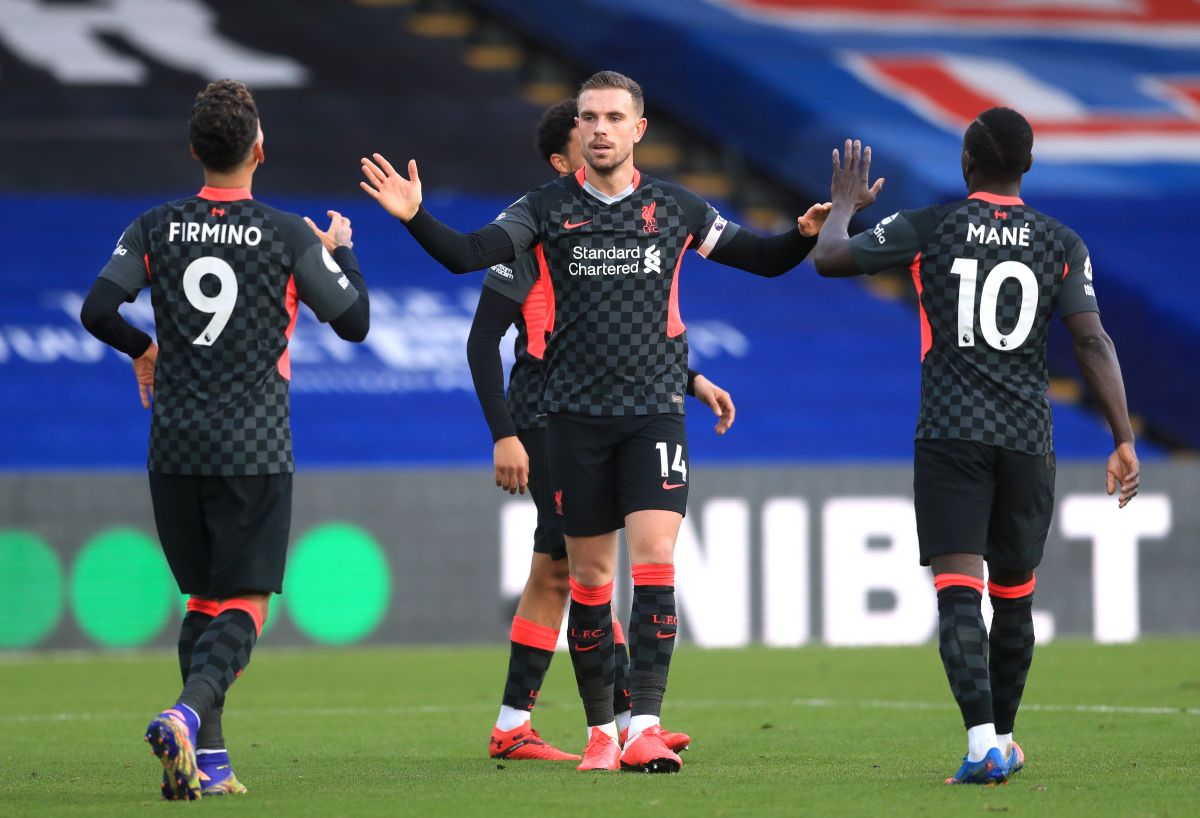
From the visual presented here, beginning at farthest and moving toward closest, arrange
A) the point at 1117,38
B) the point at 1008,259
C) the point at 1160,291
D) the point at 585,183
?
the point at 1117,38 < the point at 1160,291 < the point at 585,183 < the point at 1008,259

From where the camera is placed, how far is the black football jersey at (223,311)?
19.3 ft

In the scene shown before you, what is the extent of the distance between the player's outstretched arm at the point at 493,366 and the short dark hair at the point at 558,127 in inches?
34.8

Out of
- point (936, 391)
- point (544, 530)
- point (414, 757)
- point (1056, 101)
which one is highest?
point (1056, 101)

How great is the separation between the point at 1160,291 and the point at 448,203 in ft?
21.7

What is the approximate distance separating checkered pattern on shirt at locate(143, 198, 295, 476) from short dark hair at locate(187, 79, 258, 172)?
143 mm

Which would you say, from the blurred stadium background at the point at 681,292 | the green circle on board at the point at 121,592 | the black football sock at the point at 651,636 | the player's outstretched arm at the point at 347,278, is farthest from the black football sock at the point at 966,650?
the green circle on board at the point at 121,592

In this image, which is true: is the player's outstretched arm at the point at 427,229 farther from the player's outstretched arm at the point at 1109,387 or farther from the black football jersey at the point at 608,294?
the player's outstretched arm at the point at 1109,387

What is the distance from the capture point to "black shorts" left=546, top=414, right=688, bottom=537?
253 inches

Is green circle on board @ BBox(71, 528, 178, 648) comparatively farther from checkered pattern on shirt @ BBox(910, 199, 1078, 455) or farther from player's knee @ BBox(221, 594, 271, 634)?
checkered pattern on shirt @ BBox(910, 199, 1078, 455)

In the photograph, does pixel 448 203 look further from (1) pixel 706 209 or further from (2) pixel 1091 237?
(1) pixel 706 209

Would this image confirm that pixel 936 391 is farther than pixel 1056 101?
No

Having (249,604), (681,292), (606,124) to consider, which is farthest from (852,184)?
(681,292)

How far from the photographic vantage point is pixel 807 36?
21578 mm

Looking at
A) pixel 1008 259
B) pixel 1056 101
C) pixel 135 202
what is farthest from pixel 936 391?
pixel 1056 101
